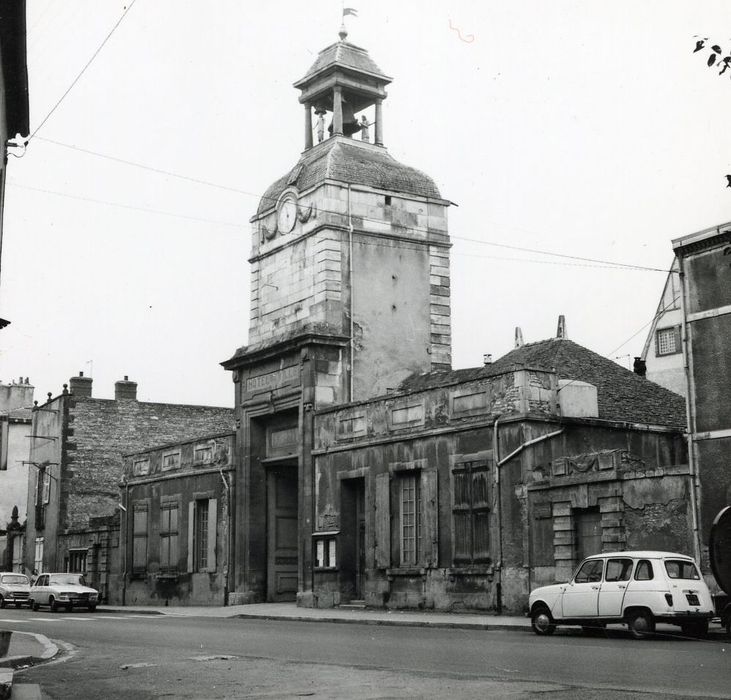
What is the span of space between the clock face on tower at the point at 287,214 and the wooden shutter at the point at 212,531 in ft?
30.0

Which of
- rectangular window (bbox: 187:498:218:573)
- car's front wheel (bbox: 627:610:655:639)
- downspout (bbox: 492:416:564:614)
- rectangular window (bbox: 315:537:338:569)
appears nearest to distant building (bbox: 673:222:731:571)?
downspout (bbox: 492:416:564:614)

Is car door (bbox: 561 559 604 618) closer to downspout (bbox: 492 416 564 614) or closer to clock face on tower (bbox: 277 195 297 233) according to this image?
downspout (bbox: 492 416 564 614)

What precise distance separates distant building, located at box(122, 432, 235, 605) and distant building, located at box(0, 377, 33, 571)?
15.3 meters

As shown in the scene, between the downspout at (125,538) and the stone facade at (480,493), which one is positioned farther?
the downspout at (125,538)

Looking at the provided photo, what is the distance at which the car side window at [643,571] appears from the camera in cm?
1848

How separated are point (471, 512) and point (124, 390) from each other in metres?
30.3

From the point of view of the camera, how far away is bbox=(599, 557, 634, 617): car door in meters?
18.6

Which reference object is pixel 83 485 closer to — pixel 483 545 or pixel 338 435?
pixel 338 435

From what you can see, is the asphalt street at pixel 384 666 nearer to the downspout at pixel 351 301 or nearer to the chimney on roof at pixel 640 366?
the downspout at pixel 351 301

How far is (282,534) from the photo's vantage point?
35.8 metres

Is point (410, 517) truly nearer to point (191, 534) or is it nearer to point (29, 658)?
point (191, 534)

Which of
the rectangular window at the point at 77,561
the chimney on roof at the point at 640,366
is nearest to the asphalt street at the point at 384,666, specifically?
the rectangular window at the point at 77,561

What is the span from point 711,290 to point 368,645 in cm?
1088

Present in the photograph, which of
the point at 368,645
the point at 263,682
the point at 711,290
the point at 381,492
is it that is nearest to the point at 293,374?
the point at 381,492
